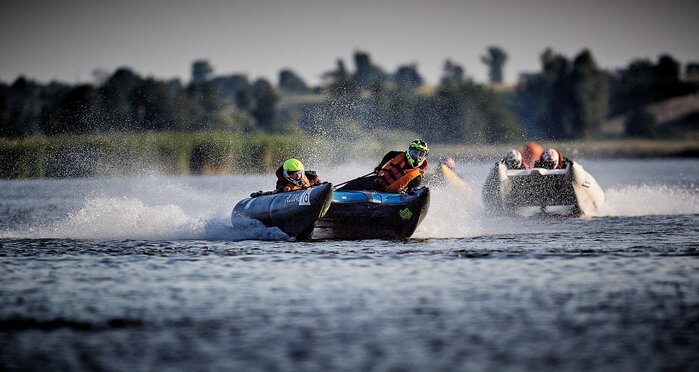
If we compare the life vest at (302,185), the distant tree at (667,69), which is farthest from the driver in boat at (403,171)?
the distant tree at (667,69)

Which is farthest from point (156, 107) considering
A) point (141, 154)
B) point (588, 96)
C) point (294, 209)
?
point (294, 209)

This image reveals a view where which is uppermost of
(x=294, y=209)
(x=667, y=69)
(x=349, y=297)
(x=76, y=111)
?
(x=667, y=69)

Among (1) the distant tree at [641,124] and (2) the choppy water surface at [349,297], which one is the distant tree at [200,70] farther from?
(2) the choppy water surface at [349,297]

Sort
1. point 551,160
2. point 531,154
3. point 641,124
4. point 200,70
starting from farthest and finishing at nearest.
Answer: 1. point 200,70
2. point 641,124
3. point 531,154
4. point 551,160

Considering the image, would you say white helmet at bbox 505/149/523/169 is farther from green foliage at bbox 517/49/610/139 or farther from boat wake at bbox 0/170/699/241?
green foliage at bbox 517/49/610/139

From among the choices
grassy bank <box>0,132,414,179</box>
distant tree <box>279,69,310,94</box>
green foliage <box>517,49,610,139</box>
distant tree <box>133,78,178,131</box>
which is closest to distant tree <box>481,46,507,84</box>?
distant tree <box>279,69,310,94</box>

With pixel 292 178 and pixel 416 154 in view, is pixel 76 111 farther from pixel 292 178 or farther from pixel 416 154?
pixel 416 154

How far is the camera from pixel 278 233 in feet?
66.4

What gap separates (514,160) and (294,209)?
25.7ft

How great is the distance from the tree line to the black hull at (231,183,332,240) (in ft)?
142

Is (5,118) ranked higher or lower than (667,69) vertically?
lower

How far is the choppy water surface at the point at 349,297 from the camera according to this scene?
10.1 meters

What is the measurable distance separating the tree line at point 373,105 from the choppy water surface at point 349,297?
4401 cm

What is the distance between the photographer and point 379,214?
19.7 meters
